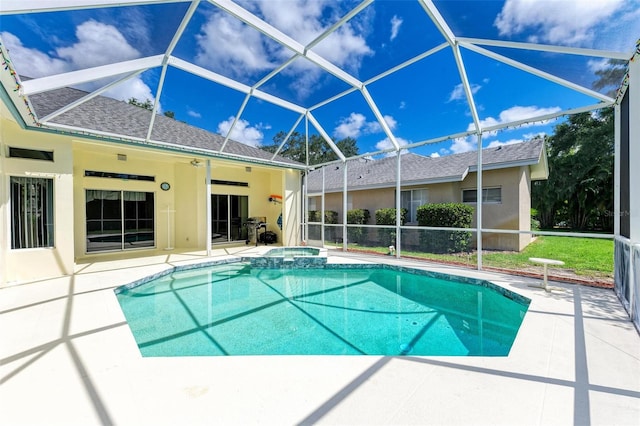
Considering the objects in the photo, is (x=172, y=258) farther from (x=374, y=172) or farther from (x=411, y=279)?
(x=374, y=172)

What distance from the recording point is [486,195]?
1030 centimetres

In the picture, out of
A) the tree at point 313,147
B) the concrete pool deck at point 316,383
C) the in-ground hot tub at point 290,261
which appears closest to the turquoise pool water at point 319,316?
the concrete pool deck at point 316,383

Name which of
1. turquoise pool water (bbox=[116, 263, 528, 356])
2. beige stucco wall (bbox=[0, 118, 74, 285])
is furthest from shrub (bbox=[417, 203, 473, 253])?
beige stucco wall (bbox=[0, 118, 74, 285])

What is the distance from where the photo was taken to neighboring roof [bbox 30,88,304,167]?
6.48 m

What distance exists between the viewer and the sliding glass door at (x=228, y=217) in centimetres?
1127

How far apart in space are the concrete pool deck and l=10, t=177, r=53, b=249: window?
125 inches

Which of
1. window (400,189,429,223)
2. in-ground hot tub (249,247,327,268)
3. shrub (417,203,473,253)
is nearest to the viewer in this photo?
in-ground hot tub (249,247,327,268)

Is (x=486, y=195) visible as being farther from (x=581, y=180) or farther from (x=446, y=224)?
(x=581, y=180)

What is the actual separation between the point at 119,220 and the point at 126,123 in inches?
136

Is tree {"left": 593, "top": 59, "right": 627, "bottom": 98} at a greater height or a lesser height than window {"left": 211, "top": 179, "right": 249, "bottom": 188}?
greater

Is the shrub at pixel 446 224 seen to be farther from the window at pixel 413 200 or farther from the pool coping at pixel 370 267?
the pool coping at pixel 370 267

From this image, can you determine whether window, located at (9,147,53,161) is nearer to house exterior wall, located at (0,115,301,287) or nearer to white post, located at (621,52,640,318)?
house exterior wall, located at (0,115,301,287)

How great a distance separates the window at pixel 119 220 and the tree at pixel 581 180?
67.2ft

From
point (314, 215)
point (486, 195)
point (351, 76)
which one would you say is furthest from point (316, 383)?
point (314, 215)
